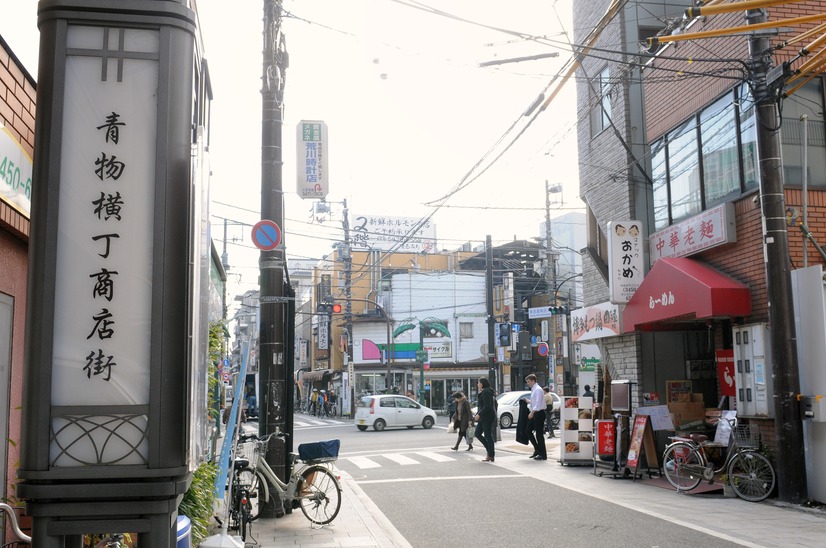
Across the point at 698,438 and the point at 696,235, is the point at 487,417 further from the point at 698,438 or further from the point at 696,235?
the point at 696,235

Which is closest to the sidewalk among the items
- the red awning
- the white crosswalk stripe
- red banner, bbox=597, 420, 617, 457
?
red banner, bbox=597, 420, 617, 457

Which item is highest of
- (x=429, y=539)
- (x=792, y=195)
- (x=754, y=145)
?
(x=754, y=145)

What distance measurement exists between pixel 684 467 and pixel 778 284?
3.25 m

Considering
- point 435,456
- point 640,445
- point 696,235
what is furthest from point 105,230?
point 435,456

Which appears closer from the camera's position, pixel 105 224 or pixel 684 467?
pixel 105 224

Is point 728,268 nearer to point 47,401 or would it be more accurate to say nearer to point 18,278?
point 18,278

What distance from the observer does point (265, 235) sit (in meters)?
9.77

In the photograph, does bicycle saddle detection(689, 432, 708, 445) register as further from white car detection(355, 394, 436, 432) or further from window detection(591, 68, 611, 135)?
white car detection(355, 394, 436, 432)

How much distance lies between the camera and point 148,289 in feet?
11.4

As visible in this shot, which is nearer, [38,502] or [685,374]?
[38,502]

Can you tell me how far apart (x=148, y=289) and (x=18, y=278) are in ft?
11.0

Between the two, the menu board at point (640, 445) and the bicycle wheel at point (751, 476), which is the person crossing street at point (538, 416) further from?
the bicycle wheel at point (751, 476)

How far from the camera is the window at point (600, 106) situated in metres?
17.6

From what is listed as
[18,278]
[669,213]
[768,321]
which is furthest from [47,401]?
[669,213]
